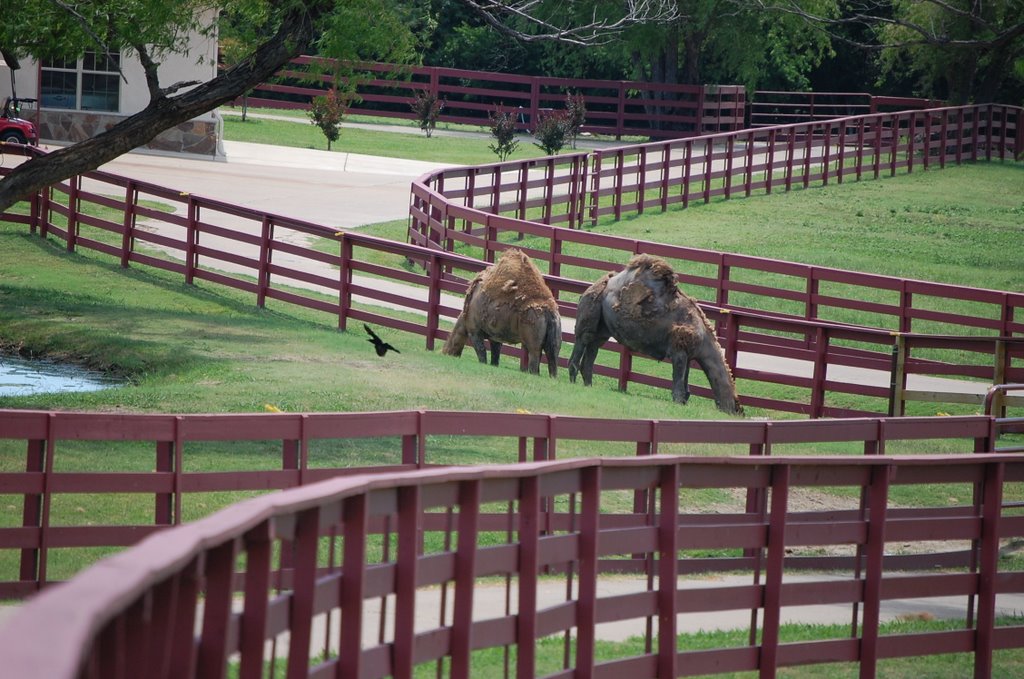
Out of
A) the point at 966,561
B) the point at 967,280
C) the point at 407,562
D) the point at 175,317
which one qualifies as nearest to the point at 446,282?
the point at 175,317

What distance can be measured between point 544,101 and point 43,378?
3571 cm

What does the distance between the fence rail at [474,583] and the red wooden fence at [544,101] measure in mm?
36668

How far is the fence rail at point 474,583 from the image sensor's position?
3.07m

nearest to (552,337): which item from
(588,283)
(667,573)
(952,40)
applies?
(588,283)

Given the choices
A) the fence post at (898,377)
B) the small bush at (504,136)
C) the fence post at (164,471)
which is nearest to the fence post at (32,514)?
the fence post at (164,471)

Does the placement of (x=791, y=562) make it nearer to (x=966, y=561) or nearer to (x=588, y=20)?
(x=966, y=561)

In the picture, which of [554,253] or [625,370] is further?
[554,253]

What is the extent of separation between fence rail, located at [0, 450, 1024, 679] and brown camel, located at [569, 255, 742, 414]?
236 inches

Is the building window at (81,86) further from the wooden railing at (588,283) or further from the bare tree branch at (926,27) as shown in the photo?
the bare tree branch at (926,27)

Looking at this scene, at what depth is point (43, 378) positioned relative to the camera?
1498 cm

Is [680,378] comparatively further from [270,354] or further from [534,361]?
[270,354]

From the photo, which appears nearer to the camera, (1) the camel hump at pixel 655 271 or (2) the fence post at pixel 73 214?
(1) the camel hump at pixel 655 271

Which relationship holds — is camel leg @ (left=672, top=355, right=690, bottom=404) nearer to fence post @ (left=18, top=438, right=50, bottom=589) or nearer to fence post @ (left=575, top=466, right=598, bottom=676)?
fence post @ (left=18, top=438, right=50, bottom=589)

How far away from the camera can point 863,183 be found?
3625 centimetres
